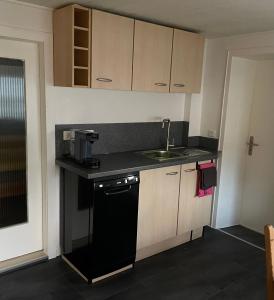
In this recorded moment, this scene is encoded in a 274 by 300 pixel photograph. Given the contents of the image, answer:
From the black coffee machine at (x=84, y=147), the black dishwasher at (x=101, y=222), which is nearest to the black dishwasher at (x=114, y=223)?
the black dishwasher at (x=101, y=222)

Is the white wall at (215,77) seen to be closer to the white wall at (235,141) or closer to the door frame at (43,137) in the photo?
the white wall at (235,141)

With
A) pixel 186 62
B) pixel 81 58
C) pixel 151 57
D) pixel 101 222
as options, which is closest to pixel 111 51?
pixel 81 58

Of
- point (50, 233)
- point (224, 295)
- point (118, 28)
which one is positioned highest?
point (118, 28)

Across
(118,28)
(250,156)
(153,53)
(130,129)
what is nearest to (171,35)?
(153,53)

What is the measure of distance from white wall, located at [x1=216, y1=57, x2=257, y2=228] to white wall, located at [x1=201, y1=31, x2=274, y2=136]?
0.38 feet

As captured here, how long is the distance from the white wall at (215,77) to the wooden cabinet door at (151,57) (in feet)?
2.43

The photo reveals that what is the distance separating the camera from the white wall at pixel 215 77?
3.37 metres

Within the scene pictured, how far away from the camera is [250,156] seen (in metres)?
3.77

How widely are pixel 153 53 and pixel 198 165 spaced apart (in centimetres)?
119

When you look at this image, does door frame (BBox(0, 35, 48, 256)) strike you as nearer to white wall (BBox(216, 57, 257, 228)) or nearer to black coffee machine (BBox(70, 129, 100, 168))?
black coffee machine (BBox(70, 129, 100, 168))

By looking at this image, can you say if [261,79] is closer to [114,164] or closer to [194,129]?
[194,129]

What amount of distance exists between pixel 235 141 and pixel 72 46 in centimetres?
217

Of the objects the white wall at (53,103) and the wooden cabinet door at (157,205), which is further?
the wooden cabinet door at (157,205)

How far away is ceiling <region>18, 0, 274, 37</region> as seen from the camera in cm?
227
